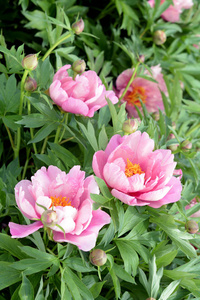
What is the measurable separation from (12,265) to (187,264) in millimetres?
261

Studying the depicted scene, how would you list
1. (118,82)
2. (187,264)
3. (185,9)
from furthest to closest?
(185,9) < (118,82) < (187,264)

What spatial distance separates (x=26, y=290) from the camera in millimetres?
496

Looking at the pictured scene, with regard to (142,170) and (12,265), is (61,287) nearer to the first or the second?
(12,265)

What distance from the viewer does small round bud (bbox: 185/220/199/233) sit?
58cm

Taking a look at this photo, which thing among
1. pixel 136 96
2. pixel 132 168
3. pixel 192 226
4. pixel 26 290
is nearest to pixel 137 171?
pixel 132 168

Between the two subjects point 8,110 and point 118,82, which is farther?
point 118,82

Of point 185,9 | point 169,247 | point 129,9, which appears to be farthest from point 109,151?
point 185,9

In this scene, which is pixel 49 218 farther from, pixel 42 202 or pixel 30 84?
pixel 30 84

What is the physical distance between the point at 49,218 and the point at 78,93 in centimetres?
21

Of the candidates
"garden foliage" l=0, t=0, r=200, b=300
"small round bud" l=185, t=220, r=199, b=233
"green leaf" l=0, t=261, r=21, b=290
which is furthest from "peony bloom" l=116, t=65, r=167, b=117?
"green leaf" l=0, t=261, r=21, b=290

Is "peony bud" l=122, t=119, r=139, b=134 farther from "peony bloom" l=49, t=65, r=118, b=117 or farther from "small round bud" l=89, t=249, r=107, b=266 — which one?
"small round bud" l=89, t=249, r=107, b=266

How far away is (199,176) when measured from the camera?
70cm

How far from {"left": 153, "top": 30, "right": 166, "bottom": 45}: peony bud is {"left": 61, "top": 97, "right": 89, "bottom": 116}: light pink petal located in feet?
1.74

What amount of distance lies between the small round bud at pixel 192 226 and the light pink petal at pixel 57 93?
251 mm
